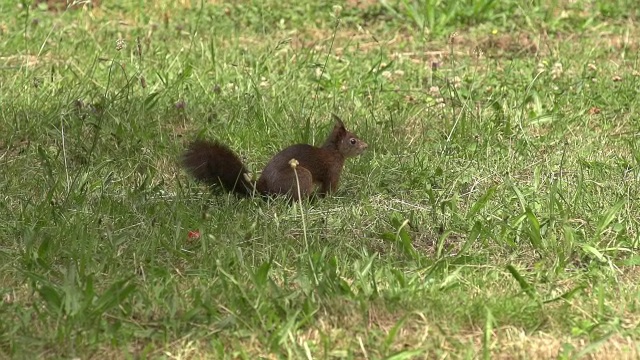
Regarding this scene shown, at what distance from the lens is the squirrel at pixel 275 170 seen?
524 cm

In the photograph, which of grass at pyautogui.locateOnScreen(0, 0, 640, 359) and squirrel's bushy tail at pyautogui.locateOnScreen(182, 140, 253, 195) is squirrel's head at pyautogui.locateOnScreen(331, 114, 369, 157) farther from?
squirrel's bushy tail at pyautogui.locateOnScreen(182, 140, 253, 195)

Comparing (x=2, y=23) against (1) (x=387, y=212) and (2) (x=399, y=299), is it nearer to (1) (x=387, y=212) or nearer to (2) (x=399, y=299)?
(1) (x=387, y=212)

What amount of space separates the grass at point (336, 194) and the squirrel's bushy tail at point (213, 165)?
0.11 m

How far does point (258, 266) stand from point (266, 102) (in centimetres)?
221

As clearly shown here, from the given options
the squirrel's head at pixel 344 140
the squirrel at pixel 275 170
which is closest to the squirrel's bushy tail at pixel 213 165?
the squirrel at pixel 275 170

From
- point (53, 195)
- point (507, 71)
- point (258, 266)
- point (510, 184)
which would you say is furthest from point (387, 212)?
point (507, 71)

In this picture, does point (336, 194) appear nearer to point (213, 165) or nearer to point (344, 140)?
point (344, 140)

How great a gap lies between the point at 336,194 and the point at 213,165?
0.65m

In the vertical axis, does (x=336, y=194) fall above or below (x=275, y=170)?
below

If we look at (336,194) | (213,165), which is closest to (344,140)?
(336,194)

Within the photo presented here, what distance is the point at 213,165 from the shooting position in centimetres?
523

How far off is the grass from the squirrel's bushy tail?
0.38ft

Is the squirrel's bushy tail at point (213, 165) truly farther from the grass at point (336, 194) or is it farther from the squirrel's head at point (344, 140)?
the squirrel's head at point (344, 140)

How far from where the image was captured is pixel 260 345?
3828 millimetres
